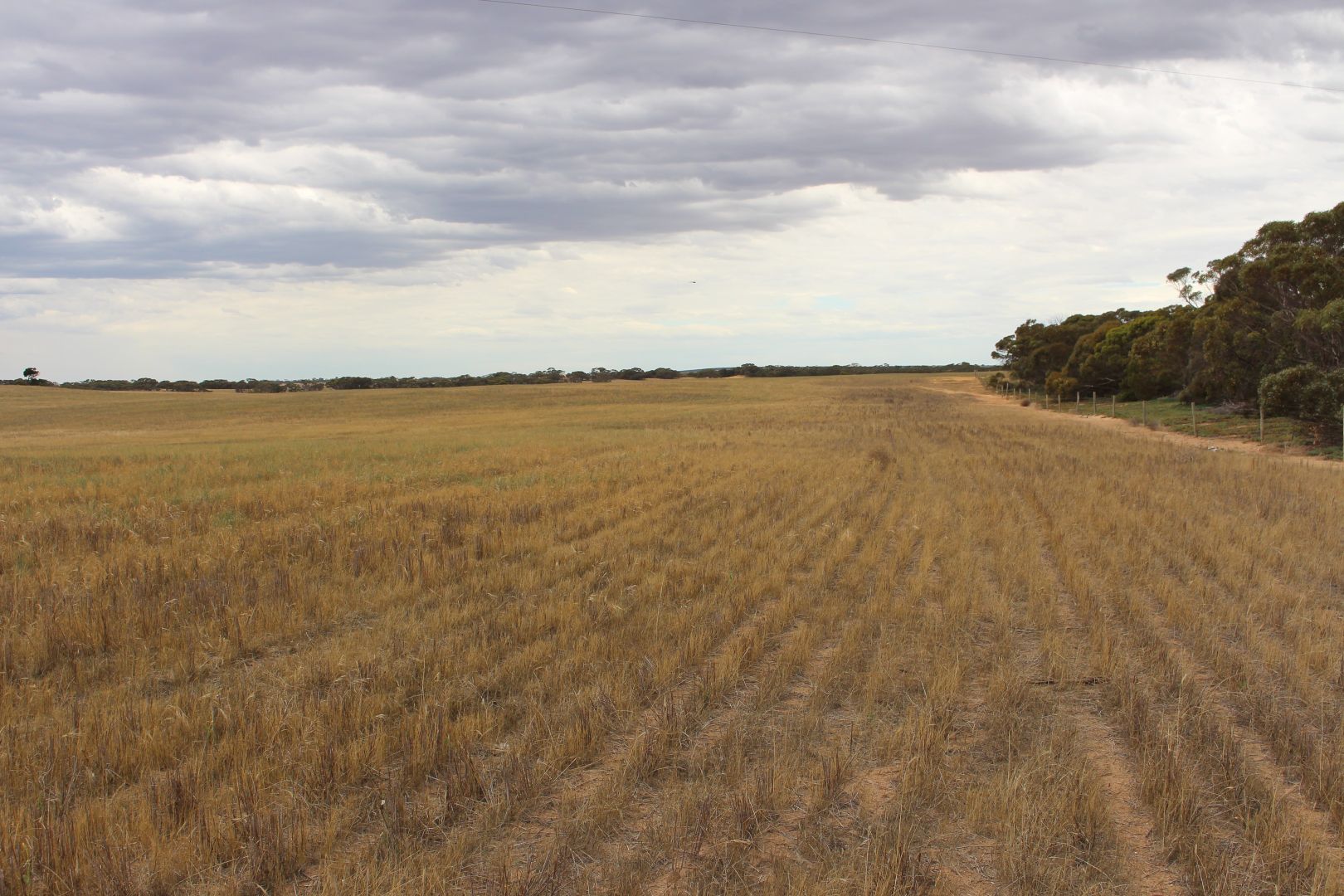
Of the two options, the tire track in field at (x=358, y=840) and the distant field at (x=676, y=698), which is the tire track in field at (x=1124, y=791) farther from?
the tire track in field at (x=358, y=840)

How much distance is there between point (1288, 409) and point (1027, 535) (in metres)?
24.5

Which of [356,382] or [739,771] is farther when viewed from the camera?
[356,382]

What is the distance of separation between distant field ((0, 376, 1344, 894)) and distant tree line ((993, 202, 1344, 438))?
Answer: 15845mm

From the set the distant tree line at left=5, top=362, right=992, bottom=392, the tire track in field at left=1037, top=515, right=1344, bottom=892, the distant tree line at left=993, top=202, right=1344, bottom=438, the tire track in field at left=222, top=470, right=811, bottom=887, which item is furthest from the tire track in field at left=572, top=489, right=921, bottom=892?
the distant tree line at left=5, top=362, right=992, bottom=392

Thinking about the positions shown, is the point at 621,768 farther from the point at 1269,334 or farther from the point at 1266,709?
the point at 1269,334

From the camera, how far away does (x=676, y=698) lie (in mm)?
6305

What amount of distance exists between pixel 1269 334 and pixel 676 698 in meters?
41.9

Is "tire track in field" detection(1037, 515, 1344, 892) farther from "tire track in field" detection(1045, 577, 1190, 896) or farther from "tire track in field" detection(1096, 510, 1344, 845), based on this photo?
"tire track in field" detection(1045, 577, 1190, 896)

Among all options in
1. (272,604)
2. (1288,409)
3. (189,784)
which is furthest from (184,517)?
(1288,409)

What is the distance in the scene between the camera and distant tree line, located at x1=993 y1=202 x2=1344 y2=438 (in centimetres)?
2809

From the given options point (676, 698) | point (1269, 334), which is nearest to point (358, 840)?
point (676, 698)

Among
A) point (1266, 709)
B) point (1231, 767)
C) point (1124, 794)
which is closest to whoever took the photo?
point (1124, 794)

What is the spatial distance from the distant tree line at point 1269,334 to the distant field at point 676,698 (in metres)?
15.8

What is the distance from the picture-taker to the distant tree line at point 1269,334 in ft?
92.2
